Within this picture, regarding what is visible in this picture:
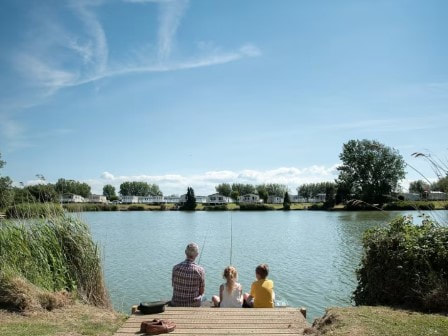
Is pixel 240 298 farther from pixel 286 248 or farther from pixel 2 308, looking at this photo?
pixel 286 248

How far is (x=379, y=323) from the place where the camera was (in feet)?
17.3

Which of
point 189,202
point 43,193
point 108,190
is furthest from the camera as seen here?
point 108,190

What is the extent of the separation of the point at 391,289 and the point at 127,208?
100405mm

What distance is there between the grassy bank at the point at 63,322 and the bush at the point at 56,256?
1088mm

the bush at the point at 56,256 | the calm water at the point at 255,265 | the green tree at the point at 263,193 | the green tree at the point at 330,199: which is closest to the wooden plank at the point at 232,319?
the bush at the point at 56,256

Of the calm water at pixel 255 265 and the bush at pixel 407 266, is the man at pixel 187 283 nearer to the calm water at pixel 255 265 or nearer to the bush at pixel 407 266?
the calm water at pixel 255 265

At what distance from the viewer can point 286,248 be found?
80.2 ft

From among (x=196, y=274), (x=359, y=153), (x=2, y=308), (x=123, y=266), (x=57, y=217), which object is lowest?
(x=123, y=266)

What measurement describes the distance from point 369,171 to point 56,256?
265 feet

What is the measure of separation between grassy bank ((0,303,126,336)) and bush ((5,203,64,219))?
2.52m

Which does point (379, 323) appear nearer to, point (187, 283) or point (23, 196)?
point (187, 283)

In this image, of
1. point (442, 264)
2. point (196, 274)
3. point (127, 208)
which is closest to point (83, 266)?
point (196, 274)

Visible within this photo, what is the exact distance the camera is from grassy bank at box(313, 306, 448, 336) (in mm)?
4965

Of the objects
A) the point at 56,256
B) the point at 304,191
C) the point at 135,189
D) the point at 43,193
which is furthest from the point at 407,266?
the point at 135,189
